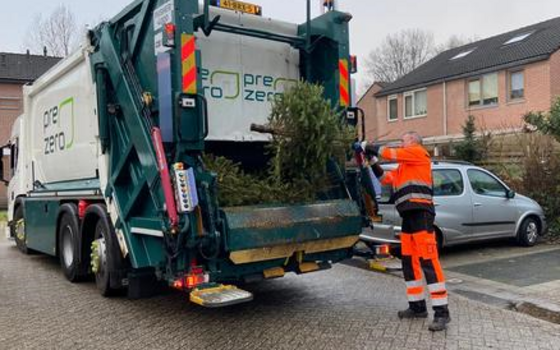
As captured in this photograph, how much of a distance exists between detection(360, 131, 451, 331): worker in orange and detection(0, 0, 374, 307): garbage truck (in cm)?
52

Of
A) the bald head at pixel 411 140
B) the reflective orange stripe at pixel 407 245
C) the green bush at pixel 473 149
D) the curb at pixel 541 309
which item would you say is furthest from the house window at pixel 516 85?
the reflective orange stripe at pixel 407 245

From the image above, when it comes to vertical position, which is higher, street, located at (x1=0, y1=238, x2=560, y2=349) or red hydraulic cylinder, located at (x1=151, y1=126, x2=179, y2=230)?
red hydraulic cylinder, located at (x1=151, y1=126, x2=179, y2=230)

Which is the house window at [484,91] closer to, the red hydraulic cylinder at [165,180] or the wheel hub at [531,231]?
the wheel hub at [531,231]

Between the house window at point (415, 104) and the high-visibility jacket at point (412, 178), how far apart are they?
2143 cm

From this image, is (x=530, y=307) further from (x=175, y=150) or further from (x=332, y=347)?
(x=175, y=150)

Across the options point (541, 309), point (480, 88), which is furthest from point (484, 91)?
point (541, 309)

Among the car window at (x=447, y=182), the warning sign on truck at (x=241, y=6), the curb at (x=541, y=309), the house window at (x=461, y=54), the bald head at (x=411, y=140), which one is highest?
the house window at (x=461, y=54)

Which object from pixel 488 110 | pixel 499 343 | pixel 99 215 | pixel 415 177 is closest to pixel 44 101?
pixel 99 215

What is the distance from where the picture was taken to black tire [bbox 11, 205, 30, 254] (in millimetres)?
9707

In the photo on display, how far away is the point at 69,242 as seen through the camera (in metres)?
7.30

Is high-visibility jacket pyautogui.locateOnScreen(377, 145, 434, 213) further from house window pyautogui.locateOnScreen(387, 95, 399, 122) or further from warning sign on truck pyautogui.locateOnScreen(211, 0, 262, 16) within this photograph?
house window pyautogui.locateOnScreen(387, 95, 399, 122)

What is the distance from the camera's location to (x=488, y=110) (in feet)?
74.2

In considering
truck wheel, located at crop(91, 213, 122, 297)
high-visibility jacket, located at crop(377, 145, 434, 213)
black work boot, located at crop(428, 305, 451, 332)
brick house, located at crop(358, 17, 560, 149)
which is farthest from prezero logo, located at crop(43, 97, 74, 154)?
brick house, located at crop(358, 17, 560, 149)

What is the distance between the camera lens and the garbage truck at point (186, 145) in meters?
4.73
